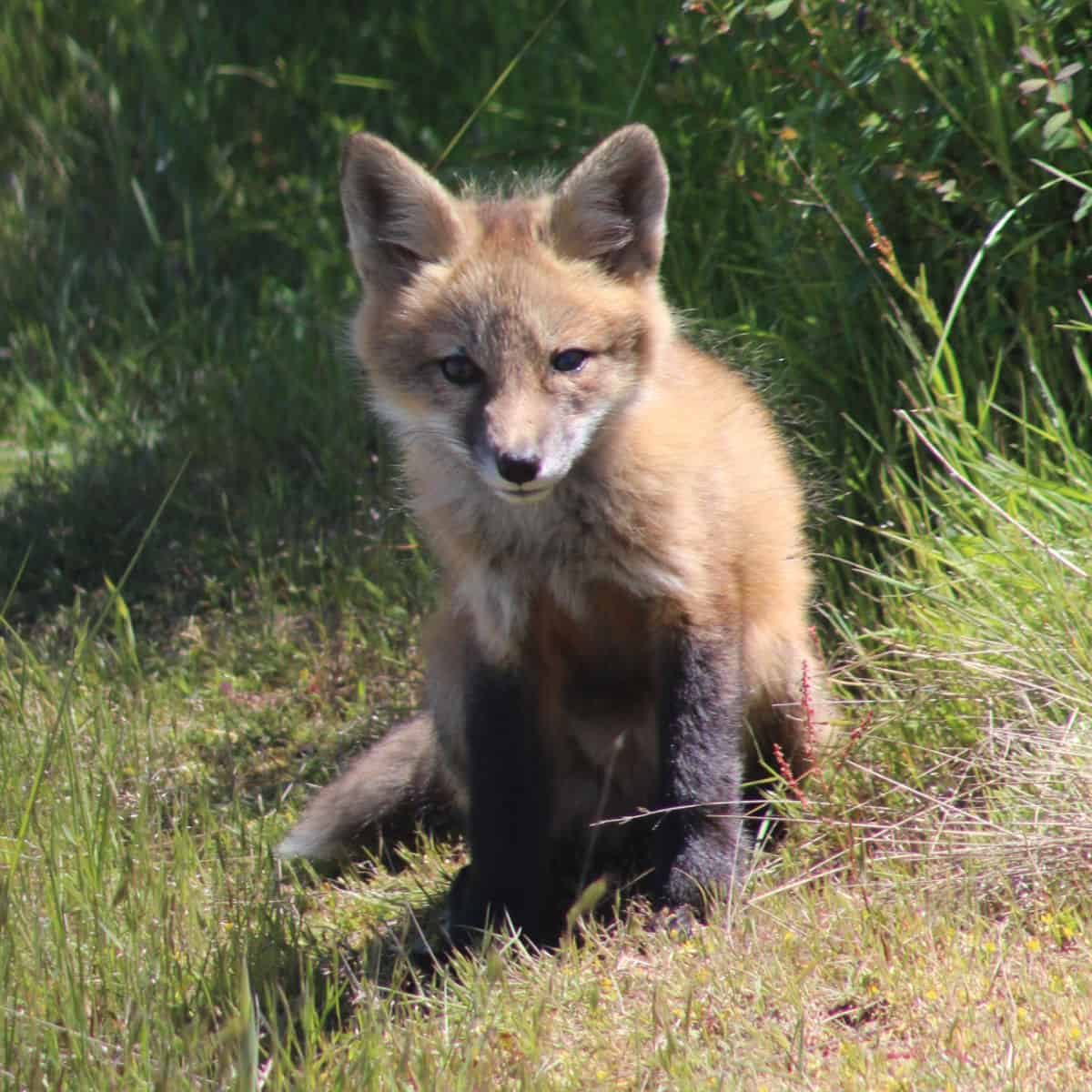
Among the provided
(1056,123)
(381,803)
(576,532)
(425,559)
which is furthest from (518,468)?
(425,559)

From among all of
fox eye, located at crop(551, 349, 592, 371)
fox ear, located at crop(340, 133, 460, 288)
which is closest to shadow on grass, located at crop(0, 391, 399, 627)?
fox ear, located at crop(340, 133, 460, 288)

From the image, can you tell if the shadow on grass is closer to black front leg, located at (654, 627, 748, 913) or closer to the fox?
the fox

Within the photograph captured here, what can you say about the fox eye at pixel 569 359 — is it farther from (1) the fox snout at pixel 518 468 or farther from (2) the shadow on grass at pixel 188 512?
(2) the shadow on grass at pixel 188 512

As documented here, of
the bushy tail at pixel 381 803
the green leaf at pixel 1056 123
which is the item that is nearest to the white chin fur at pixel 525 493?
the bushy tail at pixel 381 803

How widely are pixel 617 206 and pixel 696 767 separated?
126 centimetres

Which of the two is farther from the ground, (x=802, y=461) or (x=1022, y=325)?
(x=1022, y=325)

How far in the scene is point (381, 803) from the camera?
3.84 meters

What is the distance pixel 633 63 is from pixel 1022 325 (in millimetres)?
1879

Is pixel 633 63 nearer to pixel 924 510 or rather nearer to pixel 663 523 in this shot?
pixel 924 510

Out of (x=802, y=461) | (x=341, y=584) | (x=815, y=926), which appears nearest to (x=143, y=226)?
(x=341, y=584)

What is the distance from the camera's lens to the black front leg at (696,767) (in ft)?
10.8

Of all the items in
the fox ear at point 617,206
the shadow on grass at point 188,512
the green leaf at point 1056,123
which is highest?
the green leaf at point 1056,123

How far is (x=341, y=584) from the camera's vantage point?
4.96 m

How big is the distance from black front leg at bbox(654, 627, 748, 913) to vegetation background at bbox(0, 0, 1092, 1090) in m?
0.13
